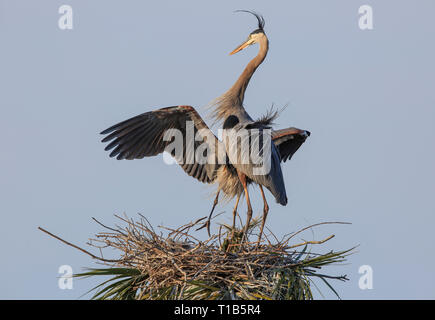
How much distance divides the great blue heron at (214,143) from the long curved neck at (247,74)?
0.7 inches

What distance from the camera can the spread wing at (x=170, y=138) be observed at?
30.2 ft

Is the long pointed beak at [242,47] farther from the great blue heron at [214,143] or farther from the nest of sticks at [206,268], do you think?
the nest of sticks at [206,268]

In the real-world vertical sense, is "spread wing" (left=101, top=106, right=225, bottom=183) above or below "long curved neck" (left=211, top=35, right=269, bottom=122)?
below

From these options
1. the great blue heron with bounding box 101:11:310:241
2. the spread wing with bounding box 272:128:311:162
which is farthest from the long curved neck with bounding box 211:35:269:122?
the spread wing with bounding box 272:128:311:162

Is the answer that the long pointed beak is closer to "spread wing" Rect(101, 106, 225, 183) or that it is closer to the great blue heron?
the great blue heron

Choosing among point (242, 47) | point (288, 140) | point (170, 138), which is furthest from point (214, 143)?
point (242, 47)

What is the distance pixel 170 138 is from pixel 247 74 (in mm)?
1774

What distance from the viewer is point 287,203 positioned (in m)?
9.30

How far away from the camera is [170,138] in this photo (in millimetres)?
9484

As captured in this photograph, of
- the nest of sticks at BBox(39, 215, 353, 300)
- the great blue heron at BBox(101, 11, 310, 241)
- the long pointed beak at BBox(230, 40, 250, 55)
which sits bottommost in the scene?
the nest of sticks at BBox(39, 215, 353, 300)

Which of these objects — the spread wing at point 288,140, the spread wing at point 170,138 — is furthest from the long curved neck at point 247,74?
the spread wing at point 170,138

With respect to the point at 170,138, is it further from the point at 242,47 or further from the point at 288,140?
the point at 242,47

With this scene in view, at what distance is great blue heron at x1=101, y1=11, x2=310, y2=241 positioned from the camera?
920 centimetres

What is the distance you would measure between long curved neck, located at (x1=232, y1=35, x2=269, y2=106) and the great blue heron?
0.06ft
